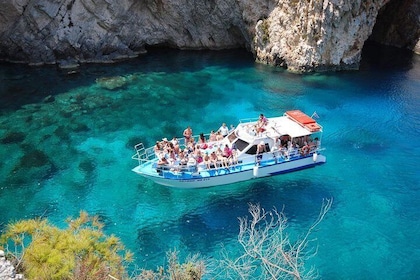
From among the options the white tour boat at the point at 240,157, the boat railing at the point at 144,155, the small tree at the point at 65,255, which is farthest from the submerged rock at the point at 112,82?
the small tree at the point at 65,255

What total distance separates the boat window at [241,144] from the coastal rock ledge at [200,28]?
60.7 feet

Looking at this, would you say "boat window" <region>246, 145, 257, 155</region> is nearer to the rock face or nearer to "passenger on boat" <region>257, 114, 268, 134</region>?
"passenger on boat" <region>257, 114, 268, 134</region>

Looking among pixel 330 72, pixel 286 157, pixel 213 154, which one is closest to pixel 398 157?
pixel 286 157

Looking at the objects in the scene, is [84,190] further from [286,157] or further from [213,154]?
[286,157]

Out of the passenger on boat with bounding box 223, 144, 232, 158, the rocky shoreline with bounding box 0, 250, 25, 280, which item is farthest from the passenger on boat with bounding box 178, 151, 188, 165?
the rocky shoreline with bounding box 0, 250, 25, 280

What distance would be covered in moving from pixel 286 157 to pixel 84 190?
1169 centimetres

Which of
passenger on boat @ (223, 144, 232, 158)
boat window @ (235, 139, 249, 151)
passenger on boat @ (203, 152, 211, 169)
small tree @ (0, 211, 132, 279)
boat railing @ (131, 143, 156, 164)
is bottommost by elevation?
boat railing @ (131, 143, 156, 164)

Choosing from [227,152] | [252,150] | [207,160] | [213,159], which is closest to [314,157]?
[252,150]

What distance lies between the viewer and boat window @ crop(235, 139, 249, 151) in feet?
77.7

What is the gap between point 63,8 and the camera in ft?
132

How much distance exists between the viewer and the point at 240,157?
23.3 metres

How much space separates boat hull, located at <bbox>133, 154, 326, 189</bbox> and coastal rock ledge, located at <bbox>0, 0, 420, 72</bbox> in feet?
61.0

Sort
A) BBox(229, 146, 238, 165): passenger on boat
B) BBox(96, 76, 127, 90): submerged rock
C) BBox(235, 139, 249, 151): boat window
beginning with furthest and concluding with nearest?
BBox(96, 76, 127, 90): submerged rock
BBox(235, 139, 249, 151): boat window
BBox(229, 146, 238, 165): passenger on boat

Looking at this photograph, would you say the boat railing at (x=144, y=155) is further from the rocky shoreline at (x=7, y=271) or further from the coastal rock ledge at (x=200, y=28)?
the coastal rock ledge at (x=200, y=28)
